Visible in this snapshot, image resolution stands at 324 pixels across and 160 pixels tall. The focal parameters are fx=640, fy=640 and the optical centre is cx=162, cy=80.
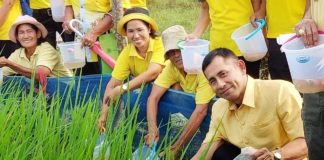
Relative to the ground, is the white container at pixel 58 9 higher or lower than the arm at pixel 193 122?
higher

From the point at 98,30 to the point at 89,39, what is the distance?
8 centimetres

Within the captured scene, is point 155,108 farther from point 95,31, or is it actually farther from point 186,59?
point 95,31

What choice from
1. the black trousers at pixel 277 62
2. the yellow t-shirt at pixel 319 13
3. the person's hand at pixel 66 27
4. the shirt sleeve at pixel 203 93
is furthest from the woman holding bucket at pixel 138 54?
the yellow t-shirt at pixel 319 13

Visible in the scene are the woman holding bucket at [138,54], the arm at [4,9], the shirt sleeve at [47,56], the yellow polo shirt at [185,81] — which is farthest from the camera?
the arm at [4,9]

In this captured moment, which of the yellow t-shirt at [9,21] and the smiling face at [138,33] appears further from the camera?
the yellow t-shirt at [9,21]

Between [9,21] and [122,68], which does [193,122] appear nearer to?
[122,68]

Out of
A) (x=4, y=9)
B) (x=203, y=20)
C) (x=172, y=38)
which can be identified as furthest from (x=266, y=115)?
(x=4, y=9)

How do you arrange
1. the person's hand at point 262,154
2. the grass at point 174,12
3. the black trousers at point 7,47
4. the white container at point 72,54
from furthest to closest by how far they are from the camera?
the grass at point 174,12, the black trousers at point 7,47, the white container at point 72,54, the person's hand at point 262,154

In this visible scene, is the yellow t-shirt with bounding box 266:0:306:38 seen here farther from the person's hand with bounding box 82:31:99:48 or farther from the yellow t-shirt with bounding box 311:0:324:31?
the person's hand with bounding box 82:31:99:48

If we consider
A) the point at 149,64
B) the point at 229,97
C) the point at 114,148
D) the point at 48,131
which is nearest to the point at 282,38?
the point at 229,97

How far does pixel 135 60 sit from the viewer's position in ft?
11.4

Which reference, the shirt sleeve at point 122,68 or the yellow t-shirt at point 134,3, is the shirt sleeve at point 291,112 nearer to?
the shirt sleeve at point 122,68

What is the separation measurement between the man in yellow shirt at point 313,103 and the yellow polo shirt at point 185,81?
0.74m

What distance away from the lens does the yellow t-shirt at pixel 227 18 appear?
2.94 m
